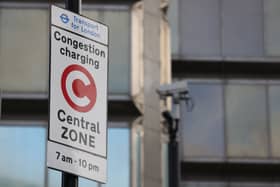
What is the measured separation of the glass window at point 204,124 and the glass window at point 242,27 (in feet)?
4.05

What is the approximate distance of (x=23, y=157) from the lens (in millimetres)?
19562

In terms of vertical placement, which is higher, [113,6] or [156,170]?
[113,6]

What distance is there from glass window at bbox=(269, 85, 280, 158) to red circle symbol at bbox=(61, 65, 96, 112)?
57.6ft

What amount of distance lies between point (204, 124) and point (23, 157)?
7.26 metres

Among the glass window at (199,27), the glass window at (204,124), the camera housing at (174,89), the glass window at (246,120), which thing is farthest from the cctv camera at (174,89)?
the glass window at (199,27)

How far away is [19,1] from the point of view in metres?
20.4

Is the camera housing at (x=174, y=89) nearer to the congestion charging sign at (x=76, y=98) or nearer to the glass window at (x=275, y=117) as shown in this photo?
the glass window at (x=275, y=117)

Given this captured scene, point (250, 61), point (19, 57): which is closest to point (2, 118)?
point (19, 57)

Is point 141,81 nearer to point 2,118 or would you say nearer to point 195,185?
point 2,118

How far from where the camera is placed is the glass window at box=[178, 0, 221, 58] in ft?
84.3

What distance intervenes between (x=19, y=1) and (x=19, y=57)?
1.34 meters

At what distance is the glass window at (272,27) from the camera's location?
2572cm

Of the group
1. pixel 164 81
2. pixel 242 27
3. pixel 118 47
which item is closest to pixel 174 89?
pixel 118 47

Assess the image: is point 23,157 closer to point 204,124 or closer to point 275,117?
point 204,124
